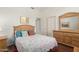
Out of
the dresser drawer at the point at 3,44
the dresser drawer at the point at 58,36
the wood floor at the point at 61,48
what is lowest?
the wood floor at the point at 61,48

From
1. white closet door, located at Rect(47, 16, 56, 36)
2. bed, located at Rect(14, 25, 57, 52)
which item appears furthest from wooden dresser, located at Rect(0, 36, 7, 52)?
white closet door, located at Rect(47, 16, 56, 36)

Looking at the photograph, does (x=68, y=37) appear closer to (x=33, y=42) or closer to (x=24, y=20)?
(x=33, y=42)

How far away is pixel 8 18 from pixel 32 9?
1.25 feet

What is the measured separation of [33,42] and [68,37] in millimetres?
529

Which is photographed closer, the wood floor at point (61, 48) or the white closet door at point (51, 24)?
the wood floor at point (61, 48)

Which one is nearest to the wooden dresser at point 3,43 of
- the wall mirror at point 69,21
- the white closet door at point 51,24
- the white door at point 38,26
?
the white door at point 38,26

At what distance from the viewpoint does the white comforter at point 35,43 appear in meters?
1.49

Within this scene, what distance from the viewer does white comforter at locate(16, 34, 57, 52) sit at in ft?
4.88

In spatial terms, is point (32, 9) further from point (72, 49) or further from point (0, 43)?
point (72, 49)

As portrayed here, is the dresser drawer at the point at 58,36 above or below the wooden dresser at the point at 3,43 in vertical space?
above

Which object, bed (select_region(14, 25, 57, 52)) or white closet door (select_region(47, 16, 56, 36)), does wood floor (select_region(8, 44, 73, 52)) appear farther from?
white closet door (select_region(47, 16, 56, 36))

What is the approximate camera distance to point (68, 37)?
157 cm

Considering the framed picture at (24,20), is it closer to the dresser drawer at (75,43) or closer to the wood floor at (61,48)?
the wood floor at (61,48)
